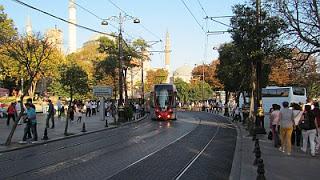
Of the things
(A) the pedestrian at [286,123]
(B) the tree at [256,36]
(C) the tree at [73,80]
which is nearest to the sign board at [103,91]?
(C) the tree at [73,80]

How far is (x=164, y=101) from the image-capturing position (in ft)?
156

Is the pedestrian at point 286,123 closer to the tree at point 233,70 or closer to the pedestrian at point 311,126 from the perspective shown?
the pedestrian at point 311,126

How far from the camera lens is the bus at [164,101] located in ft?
156

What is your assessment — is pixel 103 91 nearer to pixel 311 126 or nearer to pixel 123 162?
pixel 123 162

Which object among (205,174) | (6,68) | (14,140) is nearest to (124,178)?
(205,174)

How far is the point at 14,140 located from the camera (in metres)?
23.8

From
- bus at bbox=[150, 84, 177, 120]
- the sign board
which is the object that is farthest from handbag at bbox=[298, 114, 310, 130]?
bus at bbox=[150, 84, 177, 120]

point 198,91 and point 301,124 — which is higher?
point 198,91

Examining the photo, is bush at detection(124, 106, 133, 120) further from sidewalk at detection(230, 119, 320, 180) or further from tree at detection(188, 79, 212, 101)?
tree at detection(188, 79, 212, 101)

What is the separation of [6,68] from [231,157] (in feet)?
196

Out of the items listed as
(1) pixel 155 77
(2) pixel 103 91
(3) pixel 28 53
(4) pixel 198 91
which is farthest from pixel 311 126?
(4) pixel 198 91

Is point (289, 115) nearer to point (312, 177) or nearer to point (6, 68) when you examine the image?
point (312, 177)

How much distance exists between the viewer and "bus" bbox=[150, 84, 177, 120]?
47406 millimetres

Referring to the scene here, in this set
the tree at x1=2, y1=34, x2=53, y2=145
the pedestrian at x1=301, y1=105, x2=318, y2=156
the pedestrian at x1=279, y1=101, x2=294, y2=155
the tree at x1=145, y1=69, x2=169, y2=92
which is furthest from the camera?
the tree at x1=145, y1=69, x2=169, y2=92
